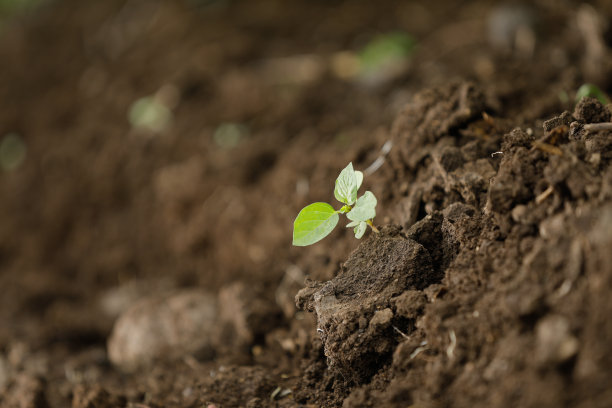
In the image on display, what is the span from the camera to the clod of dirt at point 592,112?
→ 1473 mm

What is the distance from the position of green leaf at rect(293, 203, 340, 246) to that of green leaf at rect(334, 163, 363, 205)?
6 cm

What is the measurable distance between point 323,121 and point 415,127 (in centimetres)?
109

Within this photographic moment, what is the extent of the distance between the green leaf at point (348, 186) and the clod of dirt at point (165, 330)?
0.94m

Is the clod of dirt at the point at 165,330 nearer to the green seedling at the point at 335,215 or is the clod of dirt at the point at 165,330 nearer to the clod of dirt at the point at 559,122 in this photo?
the green seedling at the point at 335,215

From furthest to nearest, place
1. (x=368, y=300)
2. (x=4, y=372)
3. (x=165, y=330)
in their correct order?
1. (x=4, y=372)
2. (x=165, y=330)
3. (x=368, y=300)

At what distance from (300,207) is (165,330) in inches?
32.0

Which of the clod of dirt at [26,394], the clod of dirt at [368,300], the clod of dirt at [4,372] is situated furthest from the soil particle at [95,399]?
the clod of dirt at [368,300]

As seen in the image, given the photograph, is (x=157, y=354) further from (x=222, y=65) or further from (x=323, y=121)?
(x=222, y=65)

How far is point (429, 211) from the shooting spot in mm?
1724

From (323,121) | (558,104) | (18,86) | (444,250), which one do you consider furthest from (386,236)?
(18,86)

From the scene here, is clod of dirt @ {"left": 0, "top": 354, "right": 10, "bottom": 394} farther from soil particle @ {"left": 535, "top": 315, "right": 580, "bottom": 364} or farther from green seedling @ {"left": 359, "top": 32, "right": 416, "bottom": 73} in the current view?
green seedling @ {"left": 359, "top": 32, "right": 416, "bottom": 73}

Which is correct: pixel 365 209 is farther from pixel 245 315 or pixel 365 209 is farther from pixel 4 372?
pixel 4 372

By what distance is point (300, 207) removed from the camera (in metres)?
2.39

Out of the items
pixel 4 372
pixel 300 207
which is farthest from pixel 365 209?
pixel 4 372
